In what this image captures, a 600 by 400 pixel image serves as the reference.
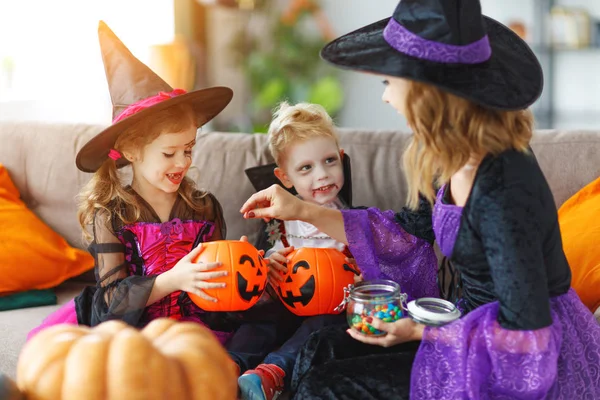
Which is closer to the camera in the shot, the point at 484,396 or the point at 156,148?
the point at 484,396

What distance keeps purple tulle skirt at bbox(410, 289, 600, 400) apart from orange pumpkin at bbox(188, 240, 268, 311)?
Answer: 573 millimetres

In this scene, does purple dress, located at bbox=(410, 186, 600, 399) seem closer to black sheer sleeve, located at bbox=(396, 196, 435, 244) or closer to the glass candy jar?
the glass candy jar

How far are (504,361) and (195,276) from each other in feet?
2.82

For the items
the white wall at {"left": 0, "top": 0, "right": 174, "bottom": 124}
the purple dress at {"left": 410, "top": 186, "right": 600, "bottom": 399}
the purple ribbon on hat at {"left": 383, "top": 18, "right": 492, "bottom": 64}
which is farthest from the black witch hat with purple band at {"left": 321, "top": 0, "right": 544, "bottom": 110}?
the white wall at {"left": 0, "top": 0, "right": 174, "bottom": 124}

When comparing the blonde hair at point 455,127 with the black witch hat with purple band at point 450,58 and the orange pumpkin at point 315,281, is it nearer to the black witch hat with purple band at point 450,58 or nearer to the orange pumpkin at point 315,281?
the black witch hat with purple band at point 450,58

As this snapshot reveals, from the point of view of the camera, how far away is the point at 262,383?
182 cm

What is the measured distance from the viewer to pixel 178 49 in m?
4.37

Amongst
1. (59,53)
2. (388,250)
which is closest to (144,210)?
(388,250)

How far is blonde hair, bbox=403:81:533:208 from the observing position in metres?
1.46

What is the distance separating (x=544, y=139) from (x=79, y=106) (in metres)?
2.71

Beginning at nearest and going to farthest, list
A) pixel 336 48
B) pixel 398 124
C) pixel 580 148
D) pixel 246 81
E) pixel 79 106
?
pixel 336 48
pixel 580 148
pixel 79 106
pixel 246 81
pixel 398 124

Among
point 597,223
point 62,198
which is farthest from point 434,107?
point 62,198

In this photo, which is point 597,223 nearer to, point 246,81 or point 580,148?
point 580,148

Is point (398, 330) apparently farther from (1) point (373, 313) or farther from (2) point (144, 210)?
(2) point (144, 210)
